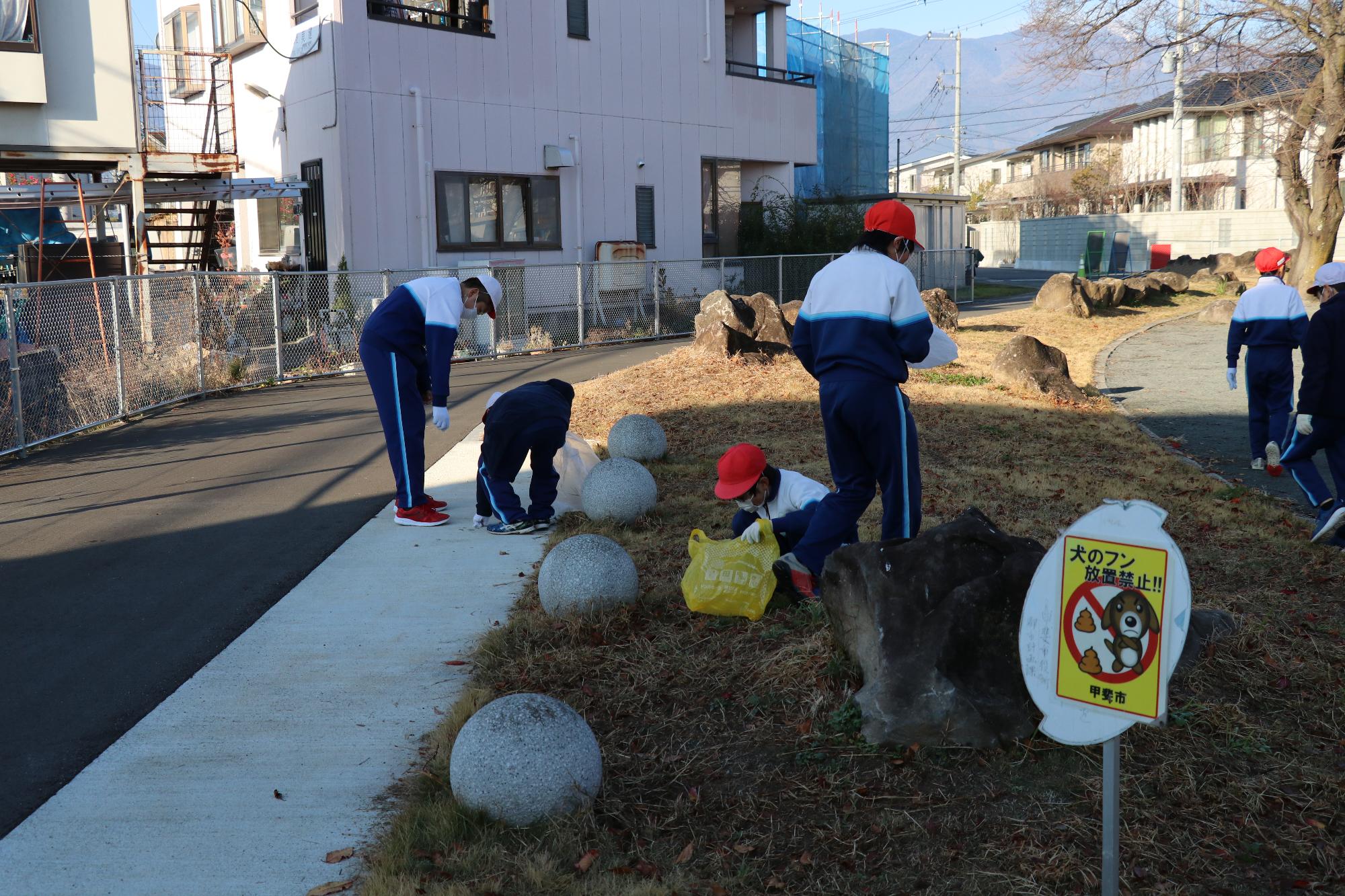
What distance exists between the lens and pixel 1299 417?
7.84m

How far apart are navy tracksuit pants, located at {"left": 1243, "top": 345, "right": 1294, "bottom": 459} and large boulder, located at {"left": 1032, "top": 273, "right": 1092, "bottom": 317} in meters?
17.3

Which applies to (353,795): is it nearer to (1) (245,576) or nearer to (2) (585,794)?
(2) (585,794)

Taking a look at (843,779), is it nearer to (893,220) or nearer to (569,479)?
(893,220)

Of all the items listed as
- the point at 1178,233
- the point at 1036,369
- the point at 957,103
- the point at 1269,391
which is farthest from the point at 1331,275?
the point at 957,103

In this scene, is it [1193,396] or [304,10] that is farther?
[304,10]

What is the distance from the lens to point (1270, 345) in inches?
382

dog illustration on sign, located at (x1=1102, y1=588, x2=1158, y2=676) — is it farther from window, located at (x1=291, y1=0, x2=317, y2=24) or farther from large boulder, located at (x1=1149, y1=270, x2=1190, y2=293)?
large boulder, located at (x1=1149, y1=270, x2=1190, y2=293)

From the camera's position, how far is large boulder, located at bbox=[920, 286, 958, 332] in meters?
21.8

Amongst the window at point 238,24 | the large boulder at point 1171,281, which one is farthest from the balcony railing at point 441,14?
the large boulder at point 1171,281

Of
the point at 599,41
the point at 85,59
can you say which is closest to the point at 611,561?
the point at 85,59

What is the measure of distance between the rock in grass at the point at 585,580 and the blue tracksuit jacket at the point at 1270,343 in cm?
658

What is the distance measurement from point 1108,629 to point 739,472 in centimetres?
337

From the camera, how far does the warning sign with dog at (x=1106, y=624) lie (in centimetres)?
264

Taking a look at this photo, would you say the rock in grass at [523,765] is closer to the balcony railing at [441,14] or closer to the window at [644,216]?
the balcony railing at [441,14]
